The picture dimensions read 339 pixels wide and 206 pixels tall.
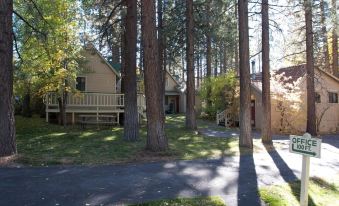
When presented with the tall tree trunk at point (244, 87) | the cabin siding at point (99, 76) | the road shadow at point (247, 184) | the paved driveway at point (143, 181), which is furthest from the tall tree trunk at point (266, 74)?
the cabin siding at point (99, 76)

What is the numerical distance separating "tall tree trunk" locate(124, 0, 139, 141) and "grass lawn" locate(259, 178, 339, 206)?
7.59 meters

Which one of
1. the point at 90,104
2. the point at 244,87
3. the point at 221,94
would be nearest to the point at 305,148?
the point at 244,87

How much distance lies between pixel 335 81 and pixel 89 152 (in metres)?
22.9

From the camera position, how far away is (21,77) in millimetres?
18500

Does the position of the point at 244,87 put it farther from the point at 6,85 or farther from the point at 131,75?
the point at 6,85

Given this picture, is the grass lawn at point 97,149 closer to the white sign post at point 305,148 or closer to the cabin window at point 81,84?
the white sign post at point 305,148

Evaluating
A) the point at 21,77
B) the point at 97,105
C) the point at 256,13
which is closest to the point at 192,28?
the point at 256,13

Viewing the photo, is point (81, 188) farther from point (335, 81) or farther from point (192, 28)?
point (335, 81)

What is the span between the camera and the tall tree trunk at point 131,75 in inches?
585

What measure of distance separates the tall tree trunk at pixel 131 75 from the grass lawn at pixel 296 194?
7590 millimetres

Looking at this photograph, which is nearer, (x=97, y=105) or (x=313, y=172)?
(x=313, y=172)

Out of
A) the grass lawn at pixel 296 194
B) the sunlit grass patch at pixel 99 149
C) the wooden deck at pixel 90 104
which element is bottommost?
the grass lawn at pixel 296 194

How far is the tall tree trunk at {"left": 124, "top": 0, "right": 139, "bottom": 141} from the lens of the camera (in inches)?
585

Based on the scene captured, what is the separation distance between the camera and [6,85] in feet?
35.9
